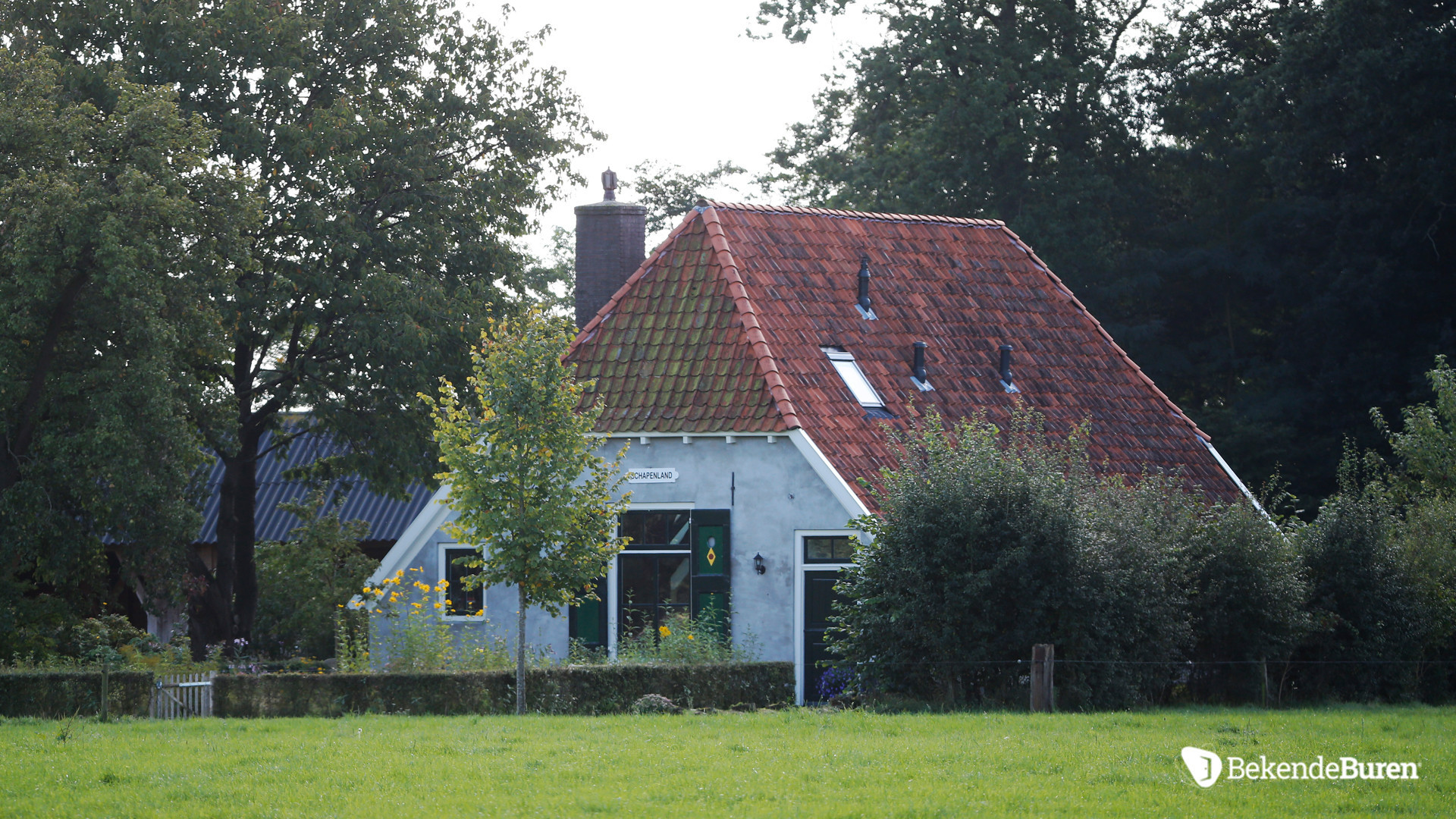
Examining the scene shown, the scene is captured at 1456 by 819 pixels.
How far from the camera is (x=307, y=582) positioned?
3053cm

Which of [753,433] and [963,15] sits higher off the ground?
[963,15]

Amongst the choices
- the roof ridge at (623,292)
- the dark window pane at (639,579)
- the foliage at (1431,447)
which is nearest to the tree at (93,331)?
the roof ridge at (623,292)

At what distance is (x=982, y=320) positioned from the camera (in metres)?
26.3

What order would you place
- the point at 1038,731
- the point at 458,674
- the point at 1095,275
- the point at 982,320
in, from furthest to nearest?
the point at 1095,275
the point at 982,320
the point at 458,674
the point at 1038,731

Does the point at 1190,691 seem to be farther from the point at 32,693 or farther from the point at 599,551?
the point at 32,693

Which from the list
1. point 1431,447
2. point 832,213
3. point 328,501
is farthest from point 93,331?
point 1431,447

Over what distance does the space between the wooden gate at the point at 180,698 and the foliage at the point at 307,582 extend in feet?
37.8

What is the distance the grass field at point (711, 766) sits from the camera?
10.6 metres

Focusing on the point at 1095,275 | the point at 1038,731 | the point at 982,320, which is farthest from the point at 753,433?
the point at 1095,275

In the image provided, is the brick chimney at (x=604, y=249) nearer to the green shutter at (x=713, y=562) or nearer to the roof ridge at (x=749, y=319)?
the roof ridge at (x=749, y=319)

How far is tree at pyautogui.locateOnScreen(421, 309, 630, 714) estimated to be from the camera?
59.4 feet

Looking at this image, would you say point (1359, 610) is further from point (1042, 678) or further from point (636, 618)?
A: point (636, 618)

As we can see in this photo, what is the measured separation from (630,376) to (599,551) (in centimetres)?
521

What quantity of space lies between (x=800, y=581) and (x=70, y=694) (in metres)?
9.03
